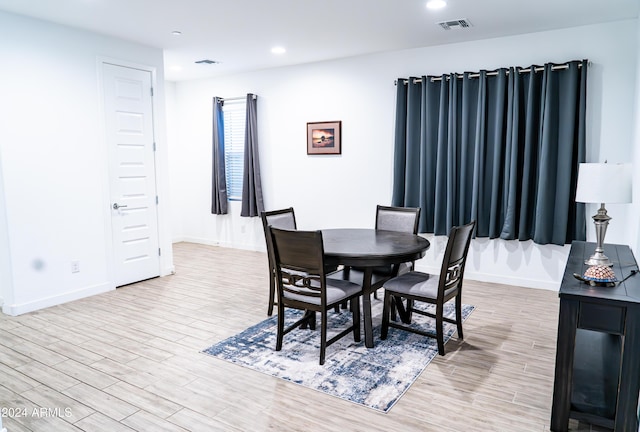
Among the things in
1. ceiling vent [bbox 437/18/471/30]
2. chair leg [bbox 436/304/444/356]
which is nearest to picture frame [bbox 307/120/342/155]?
ceiling vent [bbox 437/18/471/30]

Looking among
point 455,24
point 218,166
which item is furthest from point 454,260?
point 218,166

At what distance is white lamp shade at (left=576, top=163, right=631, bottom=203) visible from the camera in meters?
2.29

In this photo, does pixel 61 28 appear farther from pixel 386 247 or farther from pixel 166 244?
pixel 386 247

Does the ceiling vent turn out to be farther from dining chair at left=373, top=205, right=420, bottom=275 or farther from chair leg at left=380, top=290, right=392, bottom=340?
chair leg at left=380, top=290, right=392, bottom=340

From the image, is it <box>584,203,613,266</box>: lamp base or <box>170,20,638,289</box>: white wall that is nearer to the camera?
<box>584,203,613,266</box>: lamp base

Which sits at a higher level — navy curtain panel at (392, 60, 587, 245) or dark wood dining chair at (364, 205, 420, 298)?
navy curtain panel at (392, 60, 587, 245)

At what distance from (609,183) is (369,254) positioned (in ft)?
4.76

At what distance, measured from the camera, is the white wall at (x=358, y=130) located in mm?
4145

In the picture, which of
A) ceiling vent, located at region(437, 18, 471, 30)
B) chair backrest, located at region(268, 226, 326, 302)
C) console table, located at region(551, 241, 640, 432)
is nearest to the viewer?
console table, located at region(551, 241, 640, 432)

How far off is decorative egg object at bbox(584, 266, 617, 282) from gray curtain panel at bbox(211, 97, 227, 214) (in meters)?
5.50

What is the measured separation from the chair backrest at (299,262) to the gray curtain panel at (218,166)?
400cm

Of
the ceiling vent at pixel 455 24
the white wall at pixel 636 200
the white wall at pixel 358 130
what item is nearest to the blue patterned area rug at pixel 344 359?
the white wall at pixel 636 200

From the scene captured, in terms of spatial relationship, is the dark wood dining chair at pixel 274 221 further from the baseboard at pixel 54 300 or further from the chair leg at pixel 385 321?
the baseboard at pixel 54 300

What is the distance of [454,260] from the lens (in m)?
2.98
